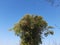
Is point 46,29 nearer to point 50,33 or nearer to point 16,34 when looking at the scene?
point 50,33

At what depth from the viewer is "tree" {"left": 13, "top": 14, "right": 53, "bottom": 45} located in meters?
67.8

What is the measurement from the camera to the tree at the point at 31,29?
67.8 metres

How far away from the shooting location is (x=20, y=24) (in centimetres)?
6850

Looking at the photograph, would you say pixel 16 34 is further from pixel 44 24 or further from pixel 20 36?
pixel 44 24

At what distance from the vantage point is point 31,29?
67812 mm

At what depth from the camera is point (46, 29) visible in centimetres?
6875

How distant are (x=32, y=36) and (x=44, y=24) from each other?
3477 millimetres

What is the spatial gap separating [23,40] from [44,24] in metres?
5.34

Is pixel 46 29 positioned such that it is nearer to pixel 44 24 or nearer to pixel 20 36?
pixel 44 24

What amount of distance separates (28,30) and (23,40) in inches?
88.9

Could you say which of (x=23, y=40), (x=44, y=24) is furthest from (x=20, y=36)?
(x=44, y=24)

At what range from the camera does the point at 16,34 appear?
226ft

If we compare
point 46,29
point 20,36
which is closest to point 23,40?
point 20,36

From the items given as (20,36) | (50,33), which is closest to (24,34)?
(20,36)
